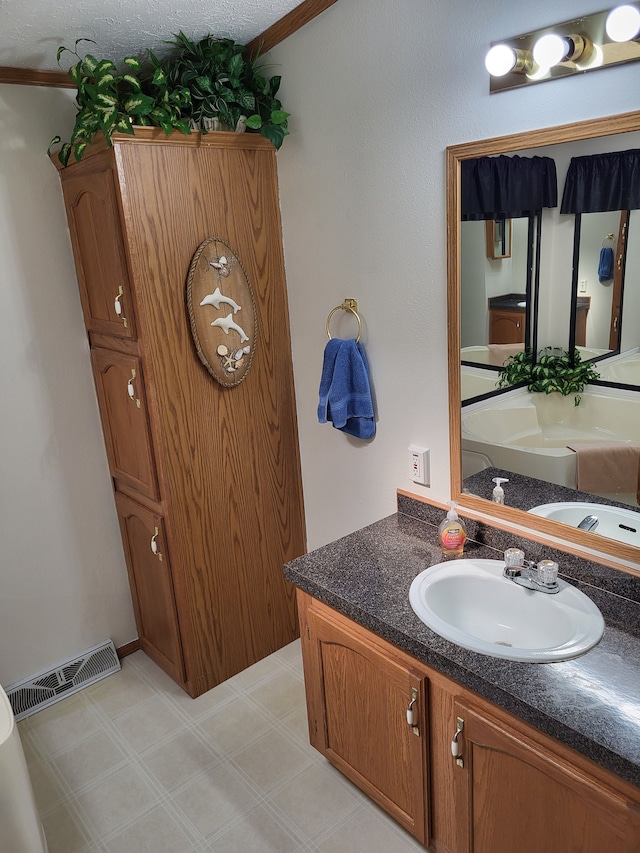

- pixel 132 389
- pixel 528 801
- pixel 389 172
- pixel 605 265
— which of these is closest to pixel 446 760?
pixel 528 801

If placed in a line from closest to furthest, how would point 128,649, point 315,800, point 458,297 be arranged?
point 458,297 < point 315,800 < point 128,649

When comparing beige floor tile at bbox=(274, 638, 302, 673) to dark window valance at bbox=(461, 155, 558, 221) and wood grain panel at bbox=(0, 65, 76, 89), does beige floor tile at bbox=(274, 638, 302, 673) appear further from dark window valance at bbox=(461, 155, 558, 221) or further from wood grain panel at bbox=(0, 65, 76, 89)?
wood grain panel at bbox=(0, 65, 76, 89)

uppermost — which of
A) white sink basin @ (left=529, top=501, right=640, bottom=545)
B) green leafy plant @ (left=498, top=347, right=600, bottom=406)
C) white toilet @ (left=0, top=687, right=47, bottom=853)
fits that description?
green leafy plant @ (left=498, top=347, right=600, bottom=406)

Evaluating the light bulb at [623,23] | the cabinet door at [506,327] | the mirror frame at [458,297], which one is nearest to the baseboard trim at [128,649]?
the mirror frame at [458,297]

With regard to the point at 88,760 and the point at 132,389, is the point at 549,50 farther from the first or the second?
the point at 88,760

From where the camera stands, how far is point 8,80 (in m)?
2.21

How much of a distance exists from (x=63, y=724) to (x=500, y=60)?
2611 millimetres

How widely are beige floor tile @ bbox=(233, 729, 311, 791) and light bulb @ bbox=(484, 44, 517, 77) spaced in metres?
2.14

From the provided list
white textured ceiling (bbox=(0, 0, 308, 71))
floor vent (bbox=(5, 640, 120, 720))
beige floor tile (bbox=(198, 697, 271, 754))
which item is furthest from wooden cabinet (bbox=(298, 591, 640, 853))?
white textured ceiling (bbox=(0, 0, 308, 71))

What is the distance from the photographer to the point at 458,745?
1.56 meters

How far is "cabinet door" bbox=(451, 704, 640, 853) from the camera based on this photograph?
1.29 m

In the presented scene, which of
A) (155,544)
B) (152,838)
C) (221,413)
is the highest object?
(221,413)

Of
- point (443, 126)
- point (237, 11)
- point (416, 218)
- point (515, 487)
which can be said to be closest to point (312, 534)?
point (515, 487)

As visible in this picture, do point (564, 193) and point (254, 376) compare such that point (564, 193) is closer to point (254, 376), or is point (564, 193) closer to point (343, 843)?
point (254, 376)
